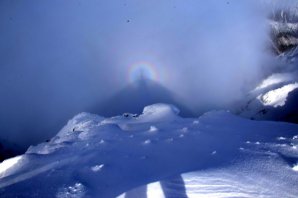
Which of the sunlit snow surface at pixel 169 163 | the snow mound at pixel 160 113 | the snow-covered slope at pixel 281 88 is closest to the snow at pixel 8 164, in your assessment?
the sunlit snow surface at pixel 169 163

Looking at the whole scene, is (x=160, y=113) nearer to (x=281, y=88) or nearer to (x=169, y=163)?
(x=169, y=163)

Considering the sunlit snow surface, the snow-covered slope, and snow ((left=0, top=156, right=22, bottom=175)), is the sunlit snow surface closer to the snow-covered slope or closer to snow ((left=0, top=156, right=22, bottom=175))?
snow ((left=0, top=156, right=22, bottom=175))

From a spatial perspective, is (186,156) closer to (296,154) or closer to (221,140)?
(221,140)

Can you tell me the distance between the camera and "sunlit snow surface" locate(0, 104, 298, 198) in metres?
3.84

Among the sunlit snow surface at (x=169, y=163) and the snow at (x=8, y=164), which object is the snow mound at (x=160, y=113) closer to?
the sunlit snow surface at (x=169, y=163)

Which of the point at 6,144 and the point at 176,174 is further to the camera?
the point at 6,144

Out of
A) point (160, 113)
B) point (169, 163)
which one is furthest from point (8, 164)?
point (160, 113)

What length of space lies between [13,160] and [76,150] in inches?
63.3

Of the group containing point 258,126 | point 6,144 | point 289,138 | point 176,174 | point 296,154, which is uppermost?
point 6,144

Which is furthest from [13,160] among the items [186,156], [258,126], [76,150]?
[258,126]

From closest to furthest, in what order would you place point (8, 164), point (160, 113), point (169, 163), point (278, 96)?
point (169, 163), point (8, 164), point (160, 113), point (278, 96)

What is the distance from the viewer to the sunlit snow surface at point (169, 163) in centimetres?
384

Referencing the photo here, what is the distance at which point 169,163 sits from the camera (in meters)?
4.71

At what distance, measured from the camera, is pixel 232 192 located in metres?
3.67
